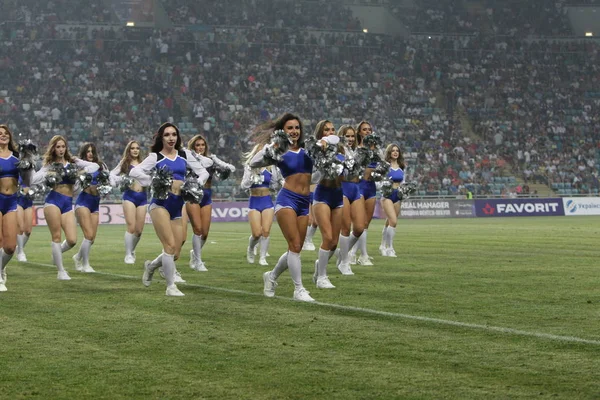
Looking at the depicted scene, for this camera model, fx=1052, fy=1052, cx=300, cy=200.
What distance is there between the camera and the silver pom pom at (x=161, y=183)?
1270cm

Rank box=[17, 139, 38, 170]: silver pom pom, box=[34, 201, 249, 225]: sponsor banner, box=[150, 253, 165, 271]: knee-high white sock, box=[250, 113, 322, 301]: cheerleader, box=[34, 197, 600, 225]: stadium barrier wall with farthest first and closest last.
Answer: box=[34, 197, 600, 225]: stadium barrier wall
box=[34, 201, 249, 225]: sponsor banner
box=[17, 139, 38, 170]: silver pom pom
box=[150, 253, 165, 271]: knee-high white sock
box=[250, 113, 322, 301]: cheerleader

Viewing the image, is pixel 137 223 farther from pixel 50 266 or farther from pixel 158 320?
pixel 158 320

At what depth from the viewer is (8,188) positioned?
13461 millimetres

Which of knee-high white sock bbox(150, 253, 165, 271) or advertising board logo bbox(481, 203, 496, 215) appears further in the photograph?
advertising board logo bbox(481, 203, 496, 215)

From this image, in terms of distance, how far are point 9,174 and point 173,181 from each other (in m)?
2.30

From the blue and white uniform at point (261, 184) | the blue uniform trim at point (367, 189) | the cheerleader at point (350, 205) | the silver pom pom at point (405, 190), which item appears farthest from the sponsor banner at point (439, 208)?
the cheerleader at point (350, 205)

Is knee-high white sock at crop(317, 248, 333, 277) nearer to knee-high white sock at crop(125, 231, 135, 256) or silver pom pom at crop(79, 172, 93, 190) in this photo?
silver pom pom at crop(79, 172, 93, 190)

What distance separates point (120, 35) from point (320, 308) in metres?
46.5

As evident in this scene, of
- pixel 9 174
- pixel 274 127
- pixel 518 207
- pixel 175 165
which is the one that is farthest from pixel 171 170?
pixel 518 207

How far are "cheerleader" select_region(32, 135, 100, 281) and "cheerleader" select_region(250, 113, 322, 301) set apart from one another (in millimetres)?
→ 4678

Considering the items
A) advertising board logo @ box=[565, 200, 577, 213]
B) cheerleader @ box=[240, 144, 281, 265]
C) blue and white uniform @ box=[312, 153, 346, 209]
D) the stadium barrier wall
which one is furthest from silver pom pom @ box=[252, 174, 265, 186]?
advertising board logo @ box=[565, 200, 577, 213]

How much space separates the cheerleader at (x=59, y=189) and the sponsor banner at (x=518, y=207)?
111ft

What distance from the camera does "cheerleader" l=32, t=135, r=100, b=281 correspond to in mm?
15773

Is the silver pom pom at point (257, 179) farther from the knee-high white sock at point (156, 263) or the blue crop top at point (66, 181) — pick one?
the knee-high white sock at point (156, 263)
